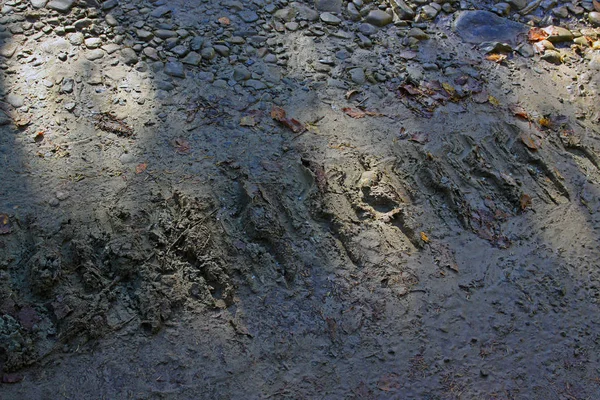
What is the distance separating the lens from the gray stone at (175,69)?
4.12m

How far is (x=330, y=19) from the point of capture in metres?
4.77

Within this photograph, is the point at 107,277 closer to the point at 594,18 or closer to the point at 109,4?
the point at 109,4

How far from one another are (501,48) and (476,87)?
0.55 metres

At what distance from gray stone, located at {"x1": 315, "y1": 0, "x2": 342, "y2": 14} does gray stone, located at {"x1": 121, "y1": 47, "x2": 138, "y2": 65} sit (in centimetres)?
146

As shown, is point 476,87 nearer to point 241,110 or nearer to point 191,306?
point 241,110

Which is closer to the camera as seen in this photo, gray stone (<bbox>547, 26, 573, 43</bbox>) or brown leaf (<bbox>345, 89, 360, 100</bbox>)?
brown leaf (<bbox>345, 89, 360, 100</bbox>)

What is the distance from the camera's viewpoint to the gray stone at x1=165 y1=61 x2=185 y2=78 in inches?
162

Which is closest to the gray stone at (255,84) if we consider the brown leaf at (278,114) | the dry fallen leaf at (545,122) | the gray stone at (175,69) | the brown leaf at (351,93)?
the brown leaf at (278,114)

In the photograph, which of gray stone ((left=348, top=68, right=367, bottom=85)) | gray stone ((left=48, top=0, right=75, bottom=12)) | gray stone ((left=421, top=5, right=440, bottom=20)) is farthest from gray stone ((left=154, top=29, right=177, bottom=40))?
gray stone ((left=421, top=5, right=440, bottom=20))

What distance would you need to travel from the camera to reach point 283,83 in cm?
427

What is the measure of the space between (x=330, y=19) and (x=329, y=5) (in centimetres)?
16

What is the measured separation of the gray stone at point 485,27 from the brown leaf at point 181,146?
240 centimetres

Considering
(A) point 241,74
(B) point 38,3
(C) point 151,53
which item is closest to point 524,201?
(A) point 241,74

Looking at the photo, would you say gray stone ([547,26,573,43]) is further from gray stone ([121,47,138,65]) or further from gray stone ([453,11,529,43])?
gray stone ([121,47,138,65])
